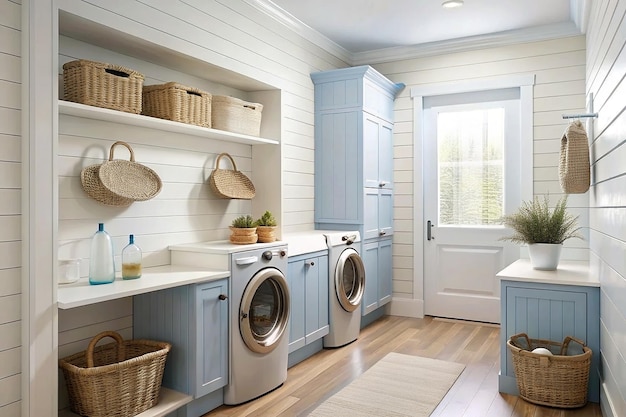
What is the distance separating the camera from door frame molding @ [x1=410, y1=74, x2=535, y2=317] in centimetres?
445

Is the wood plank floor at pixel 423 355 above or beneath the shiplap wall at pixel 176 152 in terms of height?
beneath

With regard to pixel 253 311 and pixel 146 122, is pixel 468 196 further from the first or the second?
pixel 146 122

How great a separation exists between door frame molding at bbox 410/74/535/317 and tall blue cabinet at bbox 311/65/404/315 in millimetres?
409

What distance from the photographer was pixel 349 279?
4.23 meters

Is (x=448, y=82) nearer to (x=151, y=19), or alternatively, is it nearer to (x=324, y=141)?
(x=324, y=141)

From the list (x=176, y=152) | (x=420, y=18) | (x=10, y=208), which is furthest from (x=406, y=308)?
(x=10, y=208)

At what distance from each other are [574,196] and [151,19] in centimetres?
347

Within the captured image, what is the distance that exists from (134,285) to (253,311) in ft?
2.84

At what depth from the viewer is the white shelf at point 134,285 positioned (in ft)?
6.93

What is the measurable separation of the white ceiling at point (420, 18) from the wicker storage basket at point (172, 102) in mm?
1118

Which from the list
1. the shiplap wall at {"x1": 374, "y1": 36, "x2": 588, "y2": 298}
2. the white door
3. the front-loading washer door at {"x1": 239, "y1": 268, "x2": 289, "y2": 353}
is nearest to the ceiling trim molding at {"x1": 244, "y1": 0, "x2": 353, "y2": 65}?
the shiplap wall at {"x1": 374, "y1": 36, "x2": 588, "y2": 298}

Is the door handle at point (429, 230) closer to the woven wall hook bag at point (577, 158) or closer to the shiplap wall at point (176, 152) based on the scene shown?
the shiplap wall at point (176, 152)

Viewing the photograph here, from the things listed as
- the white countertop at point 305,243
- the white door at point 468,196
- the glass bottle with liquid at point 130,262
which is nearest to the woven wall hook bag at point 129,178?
the glass bottle with liquid at point 130,262

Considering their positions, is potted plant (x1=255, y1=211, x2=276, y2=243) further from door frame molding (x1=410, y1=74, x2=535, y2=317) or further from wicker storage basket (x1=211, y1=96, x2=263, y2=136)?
door frame molding (x1=410, y1=74, x2=535, y2=317)
